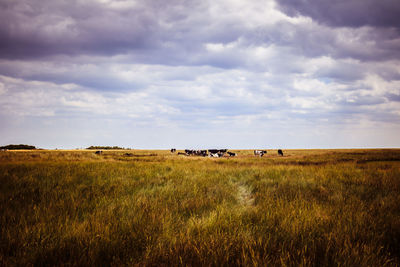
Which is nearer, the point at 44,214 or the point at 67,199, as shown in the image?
the point at 44,214

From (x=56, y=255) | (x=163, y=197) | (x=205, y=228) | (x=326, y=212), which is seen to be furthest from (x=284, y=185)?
(x=56, y=255)

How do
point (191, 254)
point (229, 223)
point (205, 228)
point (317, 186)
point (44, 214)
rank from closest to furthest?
point (191, 254), point (205, 228), point (229, 223), point (44, 214), point (317, 186)

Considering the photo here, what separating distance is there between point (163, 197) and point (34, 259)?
3.16m

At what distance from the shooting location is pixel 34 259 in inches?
87.7

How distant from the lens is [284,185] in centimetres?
715

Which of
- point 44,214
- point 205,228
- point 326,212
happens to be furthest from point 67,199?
point 326,212

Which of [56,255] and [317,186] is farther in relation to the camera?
[317,186]

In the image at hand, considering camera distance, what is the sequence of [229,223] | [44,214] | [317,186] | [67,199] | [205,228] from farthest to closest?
[317,186] → [67,199] → [44,214] → [229,223] → [205,228]

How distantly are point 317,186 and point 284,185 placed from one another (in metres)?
1.25

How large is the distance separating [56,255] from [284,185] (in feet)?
22.9

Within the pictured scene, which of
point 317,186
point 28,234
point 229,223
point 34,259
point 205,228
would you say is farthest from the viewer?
point 317,186

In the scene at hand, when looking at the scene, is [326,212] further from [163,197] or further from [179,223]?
[163,197]

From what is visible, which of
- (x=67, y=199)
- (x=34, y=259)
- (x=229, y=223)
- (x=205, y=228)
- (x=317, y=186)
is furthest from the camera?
(x=317, y=186)

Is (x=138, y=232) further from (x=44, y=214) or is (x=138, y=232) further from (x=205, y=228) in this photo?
(x=44, y=214)
